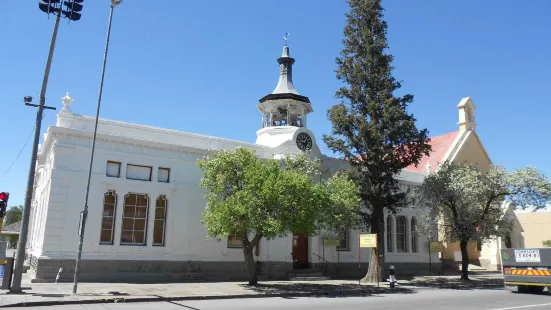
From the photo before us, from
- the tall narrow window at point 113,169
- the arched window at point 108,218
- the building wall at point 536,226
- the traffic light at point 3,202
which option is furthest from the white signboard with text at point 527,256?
the building wall at point 536,226

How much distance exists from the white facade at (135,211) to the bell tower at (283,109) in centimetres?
143

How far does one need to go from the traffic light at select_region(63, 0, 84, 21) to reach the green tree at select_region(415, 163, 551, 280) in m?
21.0

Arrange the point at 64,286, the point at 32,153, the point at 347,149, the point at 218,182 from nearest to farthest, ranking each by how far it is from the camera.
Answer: the point at 32,153
the point at 64,286
the point at 218,182
the point at 347,149

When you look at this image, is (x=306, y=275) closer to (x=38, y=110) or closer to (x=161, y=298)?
(x=161, y=298)

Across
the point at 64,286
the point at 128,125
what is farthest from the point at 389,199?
the point at 64,286

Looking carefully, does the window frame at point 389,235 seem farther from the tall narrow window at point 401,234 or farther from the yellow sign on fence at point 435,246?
the yellow sign on fence at point 435,246

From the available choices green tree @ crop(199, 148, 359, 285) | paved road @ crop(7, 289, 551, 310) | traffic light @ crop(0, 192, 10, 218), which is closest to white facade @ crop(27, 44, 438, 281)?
green tree @ crop(199, 148, 359, 285)

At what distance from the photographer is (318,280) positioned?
25.1 metres

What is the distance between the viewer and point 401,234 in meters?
33.0

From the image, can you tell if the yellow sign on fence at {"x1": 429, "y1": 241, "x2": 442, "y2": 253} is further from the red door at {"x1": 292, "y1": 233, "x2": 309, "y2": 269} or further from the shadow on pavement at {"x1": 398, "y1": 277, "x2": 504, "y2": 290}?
the red door at {"x1": 292, "y1": 233, "x2": 309, "y2": 269}

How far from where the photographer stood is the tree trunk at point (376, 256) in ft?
78.3

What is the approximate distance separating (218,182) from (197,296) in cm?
547

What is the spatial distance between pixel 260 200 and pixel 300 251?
10.2 m

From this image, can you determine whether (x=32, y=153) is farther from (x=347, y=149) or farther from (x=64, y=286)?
(x=347, y=149)
